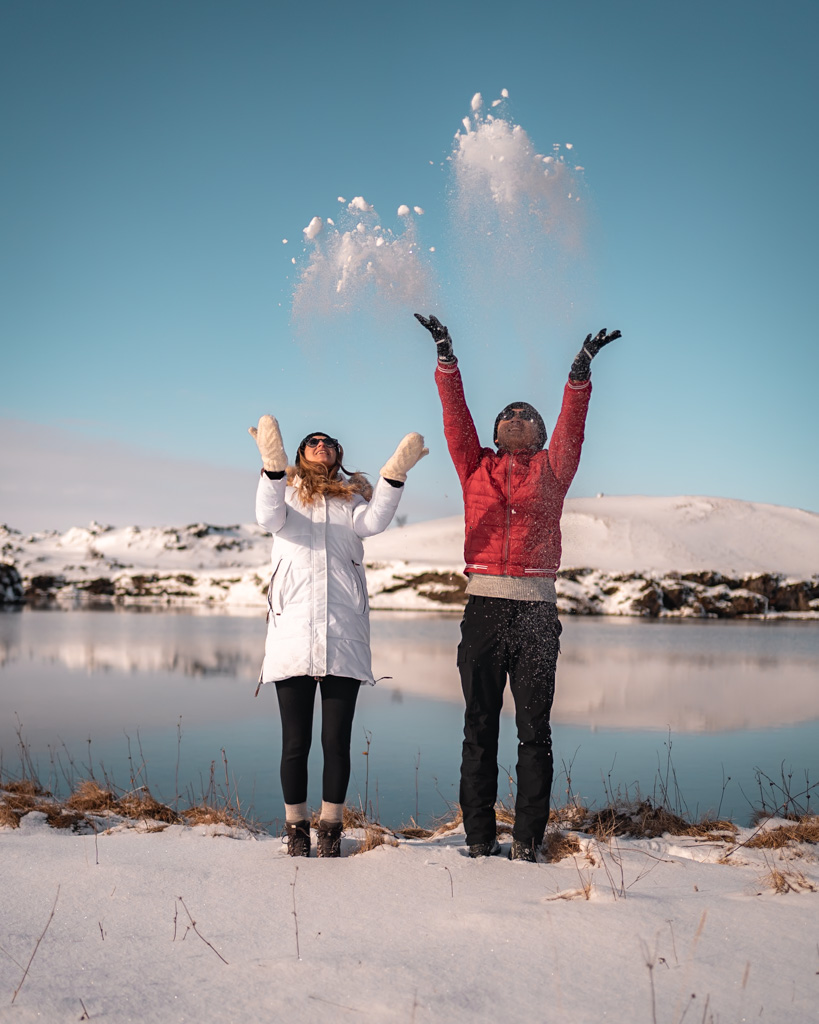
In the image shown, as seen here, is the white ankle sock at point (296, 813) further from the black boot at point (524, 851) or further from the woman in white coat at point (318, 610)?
the black boot at point (524, 851)

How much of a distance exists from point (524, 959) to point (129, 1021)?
1111 mm

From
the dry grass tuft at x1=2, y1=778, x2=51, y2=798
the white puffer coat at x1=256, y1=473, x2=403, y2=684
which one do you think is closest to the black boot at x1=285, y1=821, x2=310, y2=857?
the white puffer coat at x1=256, y1=473, x2=403, y2=684

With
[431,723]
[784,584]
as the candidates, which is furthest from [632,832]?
[784,584]

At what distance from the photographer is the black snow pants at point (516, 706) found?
12.2ft

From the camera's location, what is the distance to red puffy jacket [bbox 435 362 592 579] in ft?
12.6

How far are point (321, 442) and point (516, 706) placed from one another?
1.70m

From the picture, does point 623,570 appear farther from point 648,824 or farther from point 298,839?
point 298,839

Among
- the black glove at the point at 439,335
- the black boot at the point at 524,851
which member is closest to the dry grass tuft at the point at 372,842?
the black boot at the point at 524,851

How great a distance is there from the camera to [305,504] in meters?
3.86

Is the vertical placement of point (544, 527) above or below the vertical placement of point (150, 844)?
above

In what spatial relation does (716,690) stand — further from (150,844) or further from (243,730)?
(150,844)

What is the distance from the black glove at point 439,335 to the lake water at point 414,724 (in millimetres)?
3395

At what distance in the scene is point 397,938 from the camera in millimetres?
2438

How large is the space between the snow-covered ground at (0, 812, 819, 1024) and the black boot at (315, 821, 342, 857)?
0.23 meters
